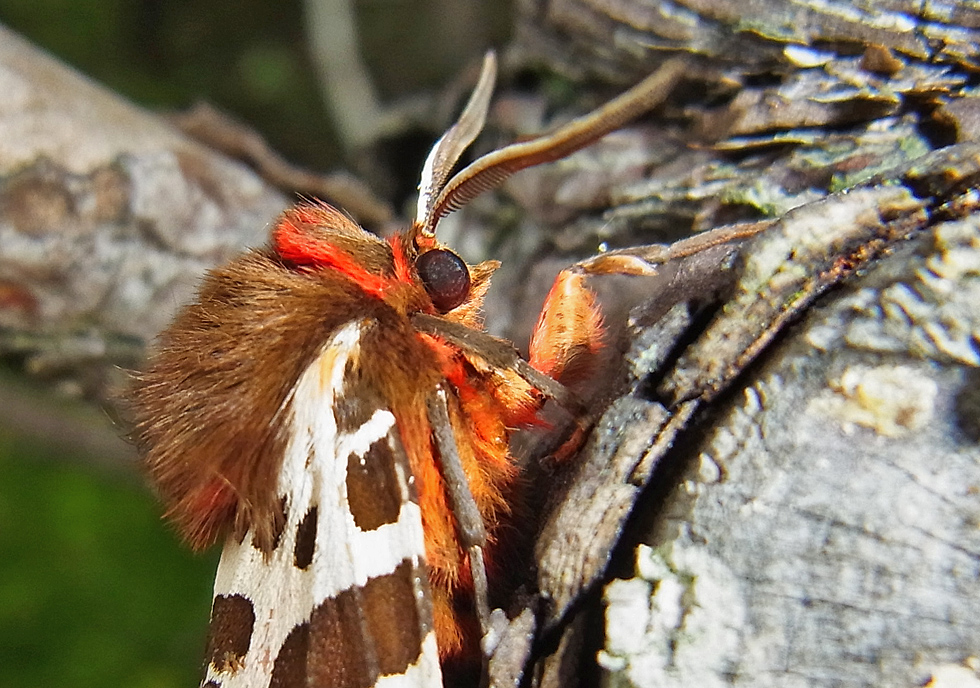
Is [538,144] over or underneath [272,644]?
over

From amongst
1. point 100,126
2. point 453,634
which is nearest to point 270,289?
point 453,634

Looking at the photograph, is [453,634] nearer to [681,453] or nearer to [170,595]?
[681,453]

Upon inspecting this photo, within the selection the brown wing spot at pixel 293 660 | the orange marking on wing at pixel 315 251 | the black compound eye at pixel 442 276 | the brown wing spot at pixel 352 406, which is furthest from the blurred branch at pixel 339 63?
the brown wing spot at pixel 293 660

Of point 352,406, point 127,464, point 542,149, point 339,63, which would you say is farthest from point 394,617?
point 339,63

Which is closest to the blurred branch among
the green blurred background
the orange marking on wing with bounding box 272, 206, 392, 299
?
the green blurred background

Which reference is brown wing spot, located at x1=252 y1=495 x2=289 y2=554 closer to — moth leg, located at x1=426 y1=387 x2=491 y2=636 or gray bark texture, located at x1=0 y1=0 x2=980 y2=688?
moth leg, located at x1=426 y1=387 x2=491 y2=636

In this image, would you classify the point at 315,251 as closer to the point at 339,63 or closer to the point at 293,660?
the point at 293,660

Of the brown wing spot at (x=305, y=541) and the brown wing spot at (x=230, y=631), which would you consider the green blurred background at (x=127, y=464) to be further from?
the brown wing spot at (x=305, y=541)
